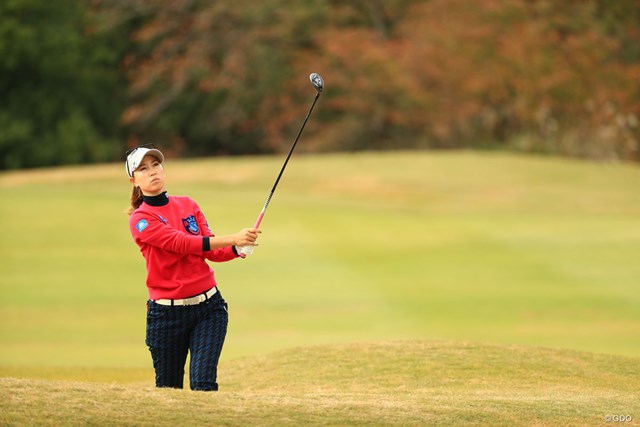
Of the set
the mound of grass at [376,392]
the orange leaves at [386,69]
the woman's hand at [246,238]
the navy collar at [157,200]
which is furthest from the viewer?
the orange leaves at [386,69]

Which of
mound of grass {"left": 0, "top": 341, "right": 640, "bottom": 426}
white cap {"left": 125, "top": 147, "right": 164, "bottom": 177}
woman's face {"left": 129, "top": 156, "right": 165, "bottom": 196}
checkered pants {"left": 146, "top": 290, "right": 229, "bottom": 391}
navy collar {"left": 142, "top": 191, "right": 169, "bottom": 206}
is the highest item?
white cap {"left": 125, "top": 147, "right": 164, "bottom": 177}

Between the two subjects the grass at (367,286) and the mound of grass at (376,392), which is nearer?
the mound of grass at (376,392)

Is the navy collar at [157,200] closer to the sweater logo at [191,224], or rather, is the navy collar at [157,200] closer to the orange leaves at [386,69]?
the sweater logo at [191,224]

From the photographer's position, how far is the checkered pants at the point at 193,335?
19.5ft

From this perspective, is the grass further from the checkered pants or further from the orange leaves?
the orange leaves

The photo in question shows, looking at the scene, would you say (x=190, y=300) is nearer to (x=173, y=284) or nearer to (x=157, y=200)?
(x=173, y=284)

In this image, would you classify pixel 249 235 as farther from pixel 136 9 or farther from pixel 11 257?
pixel 136 9

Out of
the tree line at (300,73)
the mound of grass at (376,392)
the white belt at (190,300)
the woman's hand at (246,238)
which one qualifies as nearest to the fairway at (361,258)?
the mound of grass at (376,392)

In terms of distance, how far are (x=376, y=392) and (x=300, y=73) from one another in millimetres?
27759

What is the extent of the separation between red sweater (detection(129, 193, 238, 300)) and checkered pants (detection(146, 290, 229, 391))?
83mm

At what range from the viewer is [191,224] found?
6105mm

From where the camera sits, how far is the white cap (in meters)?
5.92

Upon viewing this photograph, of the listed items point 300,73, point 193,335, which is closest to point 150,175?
point 193,335

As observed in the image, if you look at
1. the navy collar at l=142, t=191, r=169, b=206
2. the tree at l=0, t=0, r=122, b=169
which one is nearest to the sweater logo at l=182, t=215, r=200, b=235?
the navy collar at l=142, t=191, r=169, b=206
